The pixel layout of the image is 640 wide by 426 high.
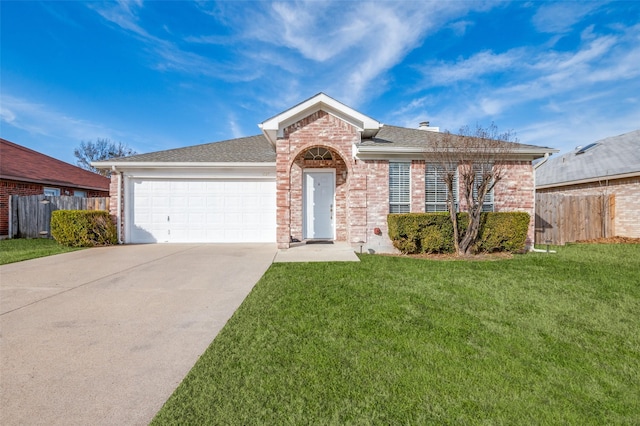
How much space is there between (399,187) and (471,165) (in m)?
2.14

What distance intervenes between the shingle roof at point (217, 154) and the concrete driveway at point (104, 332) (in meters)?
4.89

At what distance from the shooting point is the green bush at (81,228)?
9.62 meters

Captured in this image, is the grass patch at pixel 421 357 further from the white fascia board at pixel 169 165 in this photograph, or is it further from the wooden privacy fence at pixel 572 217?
the wooden privacy fence at pixel 572 217

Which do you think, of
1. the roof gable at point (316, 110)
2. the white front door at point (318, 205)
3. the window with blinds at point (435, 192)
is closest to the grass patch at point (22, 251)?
the roof gable at point (316, 110)

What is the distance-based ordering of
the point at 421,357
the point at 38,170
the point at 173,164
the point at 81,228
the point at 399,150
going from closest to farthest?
the point at 421,357, the point at 399,150, the point at 81,228, the point at 173,164, the point at 38,170

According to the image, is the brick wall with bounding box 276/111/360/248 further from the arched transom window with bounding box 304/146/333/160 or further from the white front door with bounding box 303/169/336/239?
the white front door with bounding box 303/169/336/239

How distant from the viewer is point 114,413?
2.05 m

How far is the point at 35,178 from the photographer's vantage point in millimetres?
13312

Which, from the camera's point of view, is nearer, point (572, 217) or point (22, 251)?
point (22, 251)

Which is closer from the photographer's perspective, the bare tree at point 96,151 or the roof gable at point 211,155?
the roof gable at point 211,155

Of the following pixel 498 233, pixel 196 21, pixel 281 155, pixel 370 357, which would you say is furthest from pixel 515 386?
pixel 196 21

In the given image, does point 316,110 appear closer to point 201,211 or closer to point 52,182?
point 201,211

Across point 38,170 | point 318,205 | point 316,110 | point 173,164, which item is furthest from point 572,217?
point 38,170

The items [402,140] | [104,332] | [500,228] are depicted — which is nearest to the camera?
[104,332]
